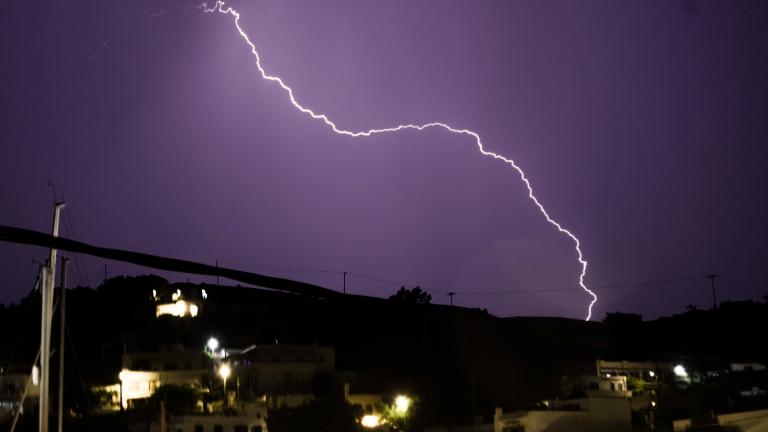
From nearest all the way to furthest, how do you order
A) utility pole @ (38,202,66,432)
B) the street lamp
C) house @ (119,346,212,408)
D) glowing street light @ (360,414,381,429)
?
utility pole @ (38,202,66,432), glowing street light @ (360,414,381,429), the street lamp, house @ (119,346,212,408)

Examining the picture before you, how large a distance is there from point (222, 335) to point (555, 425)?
22044mm

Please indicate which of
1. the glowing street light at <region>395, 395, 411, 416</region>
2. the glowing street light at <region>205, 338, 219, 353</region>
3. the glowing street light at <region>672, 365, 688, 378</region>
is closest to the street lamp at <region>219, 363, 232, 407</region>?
the glowing street light at <region>205, 338, 219, 353</region>

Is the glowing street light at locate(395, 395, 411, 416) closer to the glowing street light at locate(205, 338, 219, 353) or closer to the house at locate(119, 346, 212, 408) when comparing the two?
the house at locate(119, 346, 212, 408)

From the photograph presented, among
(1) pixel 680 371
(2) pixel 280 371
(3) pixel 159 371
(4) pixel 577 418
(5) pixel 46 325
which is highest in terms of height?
(5) pixel 46 325

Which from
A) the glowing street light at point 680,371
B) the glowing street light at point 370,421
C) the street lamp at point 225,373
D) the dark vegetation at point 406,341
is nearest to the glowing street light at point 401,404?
the dark vegetation at point 406,341

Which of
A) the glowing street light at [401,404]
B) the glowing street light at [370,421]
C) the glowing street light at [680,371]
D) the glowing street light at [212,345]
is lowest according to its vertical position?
the glowing street light at [370,421]

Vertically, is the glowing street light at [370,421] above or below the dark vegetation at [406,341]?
below

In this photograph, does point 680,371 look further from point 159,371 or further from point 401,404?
point 159,371

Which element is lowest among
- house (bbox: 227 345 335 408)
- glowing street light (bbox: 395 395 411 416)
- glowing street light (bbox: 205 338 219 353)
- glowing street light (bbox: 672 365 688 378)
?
glowing street light (bbox: 395 395 411 416)

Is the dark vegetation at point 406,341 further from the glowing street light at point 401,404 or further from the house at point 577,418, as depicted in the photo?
the house at point 577,418

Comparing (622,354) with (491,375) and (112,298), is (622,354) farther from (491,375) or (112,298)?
(112,298)

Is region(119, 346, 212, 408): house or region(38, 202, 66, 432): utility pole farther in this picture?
region(119, 346, 212, 408): house

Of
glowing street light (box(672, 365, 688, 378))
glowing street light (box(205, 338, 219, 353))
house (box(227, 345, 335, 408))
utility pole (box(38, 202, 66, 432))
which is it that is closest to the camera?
utility pole (box(38, 202, 66, 432))

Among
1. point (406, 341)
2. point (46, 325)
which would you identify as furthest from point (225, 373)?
point (406, 341)
